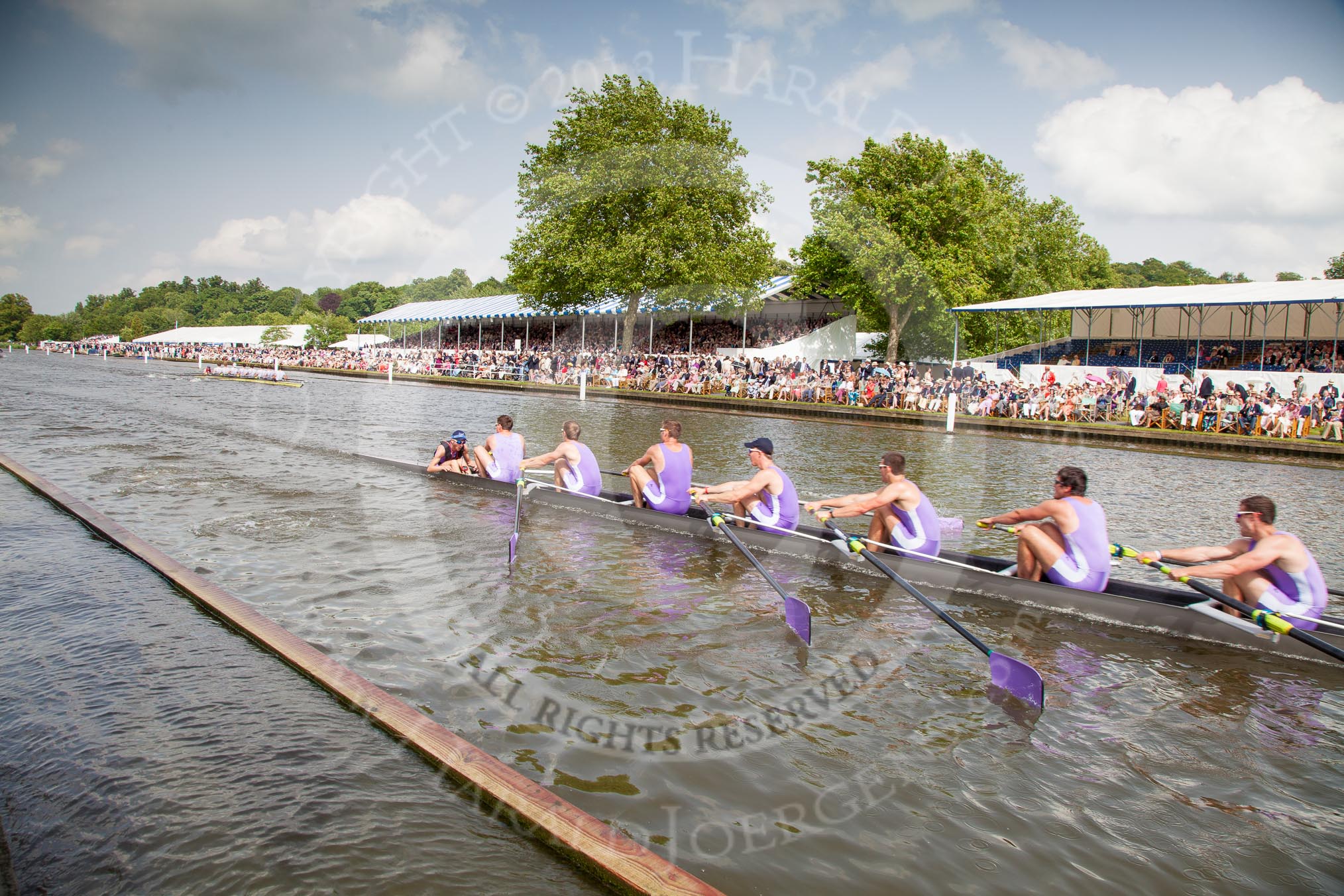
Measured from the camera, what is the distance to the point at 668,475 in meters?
9.55

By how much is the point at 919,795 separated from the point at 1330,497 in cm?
1368

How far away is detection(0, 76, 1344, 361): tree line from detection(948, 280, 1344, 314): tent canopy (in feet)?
11.7

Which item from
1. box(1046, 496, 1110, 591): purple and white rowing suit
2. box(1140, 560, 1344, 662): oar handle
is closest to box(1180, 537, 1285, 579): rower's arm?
box(1140, 560, 1344, 662): oar handle

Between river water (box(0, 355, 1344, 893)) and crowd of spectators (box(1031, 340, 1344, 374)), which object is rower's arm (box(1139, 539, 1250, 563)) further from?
crowd of spectators (box(1031, 340, 1344, 374))

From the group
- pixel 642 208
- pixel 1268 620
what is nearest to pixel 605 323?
pixel 642 208

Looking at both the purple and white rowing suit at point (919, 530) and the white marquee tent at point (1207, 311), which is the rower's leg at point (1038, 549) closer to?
the purple and white rowing suit at point (919, 530)

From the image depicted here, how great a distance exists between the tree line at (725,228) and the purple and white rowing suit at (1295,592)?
29529 millimetres

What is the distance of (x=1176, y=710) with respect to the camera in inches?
216

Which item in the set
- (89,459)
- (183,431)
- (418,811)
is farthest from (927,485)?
(183,431)

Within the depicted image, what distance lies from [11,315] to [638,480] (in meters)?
181

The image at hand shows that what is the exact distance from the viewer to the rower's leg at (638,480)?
10023mm

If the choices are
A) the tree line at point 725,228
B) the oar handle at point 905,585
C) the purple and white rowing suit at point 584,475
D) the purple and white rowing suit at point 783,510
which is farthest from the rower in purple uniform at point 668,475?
the tree line at point 725,228

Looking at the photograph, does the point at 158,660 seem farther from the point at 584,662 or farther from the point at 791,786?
the point at 791,786

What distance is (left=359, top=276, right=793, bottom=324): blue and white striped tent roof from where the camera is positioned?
142ft
